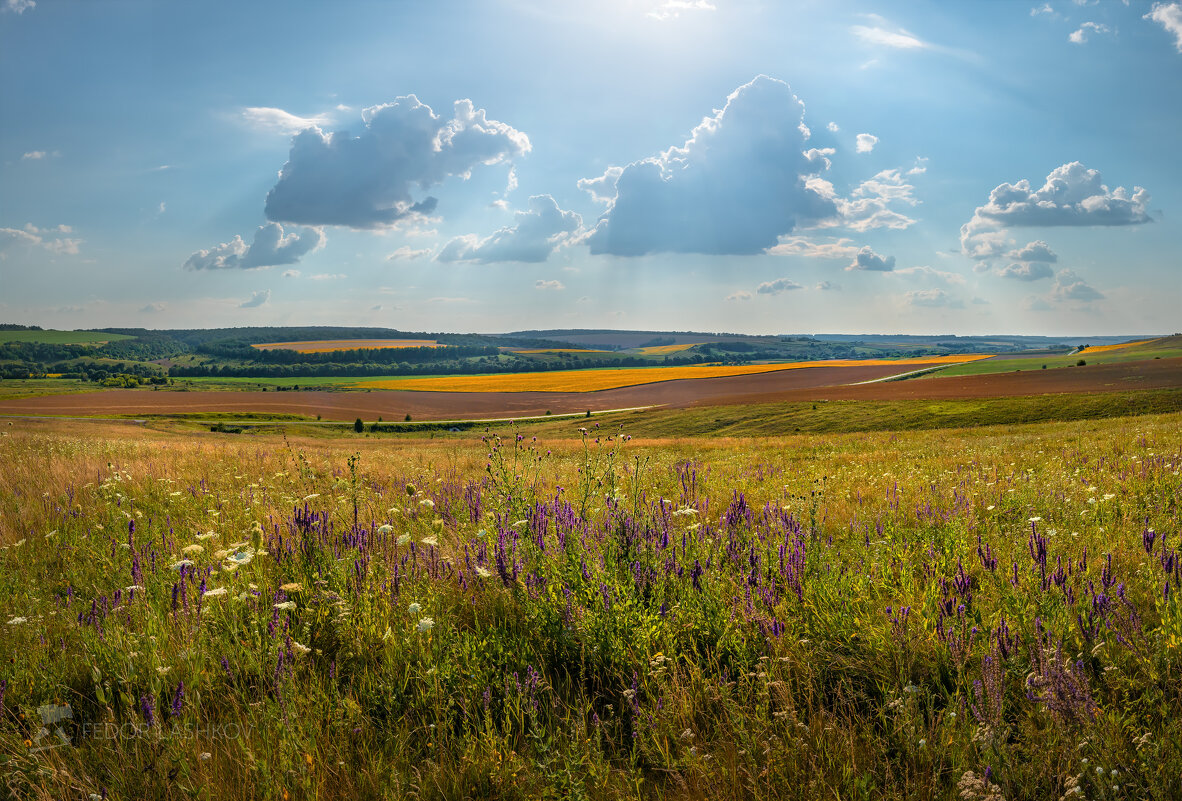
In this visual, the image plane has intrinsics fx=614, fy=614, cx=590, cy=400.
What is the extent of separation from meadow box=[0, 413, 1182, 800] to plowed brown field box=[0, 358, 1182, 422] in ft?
211

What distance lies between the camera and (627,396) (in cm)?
9688

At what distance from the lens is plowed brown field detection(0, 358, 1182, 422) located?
205ft

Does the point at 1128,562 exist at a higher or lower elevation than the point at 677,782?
higher

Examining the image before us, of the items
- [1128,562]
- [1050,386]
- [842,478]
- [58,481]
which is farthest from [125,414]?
[1050,386]

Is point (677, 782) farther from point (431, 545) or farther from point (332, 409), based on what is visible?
point (332, 409)

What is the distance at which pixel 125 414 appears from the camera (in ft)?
266

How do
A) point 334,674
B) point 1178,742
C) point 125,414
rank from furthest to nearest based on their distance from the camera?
point 125,414, point 334,674, point 1178,742

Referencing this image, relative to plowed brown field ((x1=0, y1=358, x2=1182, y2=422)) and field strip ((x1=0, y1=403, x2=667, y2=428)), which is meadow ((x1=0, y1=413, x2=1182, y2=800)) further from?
field strip ((x1=0, y1=403, x2=667, y2=428))

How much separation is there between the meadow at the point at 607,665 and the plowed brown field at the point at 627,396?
6423 cm

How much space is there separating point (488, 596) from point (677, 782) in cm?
199

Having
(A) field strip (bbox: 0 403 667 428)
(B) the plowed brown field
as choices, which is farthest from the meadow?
(A) field strip (bbox: 0 403 667 428)

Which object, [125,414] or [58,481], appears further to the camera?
[125,414]

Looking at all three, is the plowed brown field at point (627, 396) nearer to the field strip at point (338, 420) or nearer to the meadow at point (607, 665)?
the field strip at point (338, 420)

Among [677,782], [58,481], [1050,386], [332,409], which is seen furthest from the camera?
[332,409]
